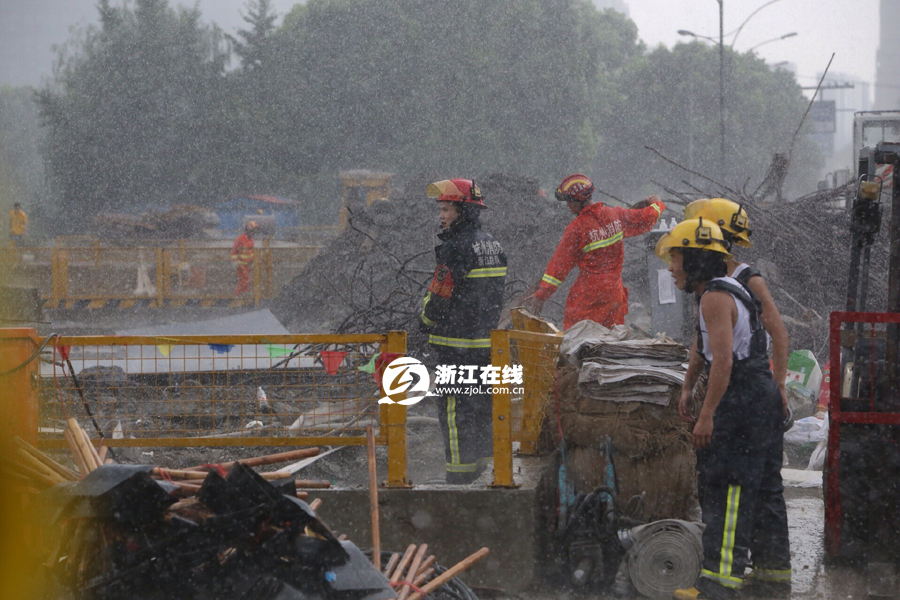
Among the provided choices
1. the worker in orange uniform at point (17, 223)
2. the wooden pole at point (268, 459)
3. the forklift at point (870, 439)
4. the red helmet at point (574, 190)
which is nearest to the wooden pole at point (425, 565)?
the wooden pole at point (268, 459)

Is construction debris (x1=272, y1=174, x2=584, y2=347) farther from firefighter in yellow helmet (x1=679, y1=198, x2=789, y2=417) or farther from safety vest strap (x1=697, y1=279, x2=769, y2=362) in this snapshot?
safety vest strap (x1=697, y1=279, x2=769, y2=362)

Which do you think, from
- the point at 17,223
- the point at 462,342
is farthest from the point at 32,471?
the point at 17,223

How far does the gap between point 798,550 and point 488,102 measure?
37.8m

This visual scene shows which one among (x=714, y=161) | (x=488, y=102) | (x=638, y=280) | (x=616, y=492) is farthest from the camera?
(x=714, y=161)

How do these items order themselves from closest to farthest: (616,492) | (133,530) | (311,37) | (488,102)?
(133,530) < (616,492) < (488,102) < (311,37)

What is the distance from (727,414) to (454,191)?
6.64ft

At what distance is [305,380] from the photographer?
28.4 ft

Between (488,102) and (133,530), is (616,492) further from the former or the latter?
(488,102)

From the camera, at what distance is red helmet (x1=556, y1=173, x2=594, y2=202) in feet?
20.3

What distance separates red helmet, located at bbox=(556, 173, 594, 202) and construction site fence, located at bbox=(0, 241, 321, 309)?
13.3m

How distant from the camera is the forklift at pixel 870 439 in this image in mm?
4047

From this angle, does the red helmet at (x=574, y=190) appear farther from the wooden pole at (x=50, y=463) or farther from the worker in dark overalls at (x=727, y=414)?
the wooden pole at (x=50, y=463)

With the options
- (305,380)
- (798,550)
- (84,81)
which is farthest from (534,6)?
(798,550)

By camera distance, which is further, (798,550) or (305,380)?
(305,380)
